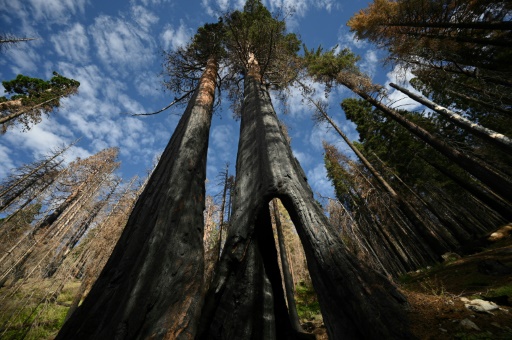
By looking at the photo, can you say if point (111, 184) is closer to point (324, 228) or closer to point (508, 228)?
point (324, 228)

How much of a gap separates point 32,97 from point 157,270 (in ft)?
68.7

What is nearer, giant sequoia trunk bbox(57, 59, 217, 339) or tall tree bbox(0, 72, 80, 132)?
giant sequoia trunk bbox(57, 59, 217, 339)

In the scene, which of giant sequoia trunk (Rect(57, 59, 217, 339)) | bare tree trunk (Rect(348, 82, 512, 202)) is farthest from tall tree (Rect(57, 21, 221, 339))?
bare tree trunk (Rect(348, 82, 512, 202))

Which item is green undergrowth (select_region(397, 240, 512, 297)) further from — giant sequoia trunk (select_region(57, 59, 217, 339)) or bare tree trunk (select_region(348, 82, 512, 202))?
giant sequoia trunk (select_region(57, 59, 217, 339))

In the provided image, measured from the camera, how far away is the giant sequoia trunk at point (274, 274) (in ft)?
3.03

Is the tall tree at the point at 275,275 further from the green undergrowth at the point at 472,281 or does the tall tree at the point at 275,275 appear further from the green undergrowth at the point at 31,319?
the green undergrowth at the point at 31,319

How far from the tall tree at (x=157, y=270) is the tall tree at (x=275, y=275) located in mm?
190

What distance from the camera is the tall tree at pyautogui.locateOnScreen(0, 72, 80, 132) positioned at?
42.6ft

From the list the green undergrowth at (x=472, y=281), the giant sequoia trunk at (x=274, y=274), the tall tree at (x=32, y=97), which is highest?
the tall tree at (x=32, y=97)

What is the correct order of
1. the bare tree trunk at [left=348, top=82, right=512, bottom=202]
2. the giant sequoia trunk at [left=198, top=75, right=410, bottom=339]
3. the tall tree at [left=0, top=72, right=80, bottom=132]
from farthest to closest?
1. the tall tree at [left=0, top=72, right=80, bottom=132]
2. the bare tree trunk at [left=348, top=82, right=512, bottom=202]
3. the giant sequoia trunk at [left=198, top=75, right=410, bottom=339]

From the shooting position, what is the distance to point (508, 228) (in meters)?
10.6

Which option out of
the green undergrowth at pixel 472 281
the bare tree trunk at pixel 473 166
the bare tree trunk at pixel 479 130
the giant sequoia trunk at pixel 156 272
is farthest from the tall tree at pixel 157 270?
the bare tree trunk at pixel 479 130

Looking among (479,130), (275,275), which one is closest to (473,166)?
(479,130)

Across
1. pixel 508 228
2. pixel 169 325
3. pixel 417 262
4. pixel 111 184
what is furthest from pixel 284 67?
pixel 111 184
